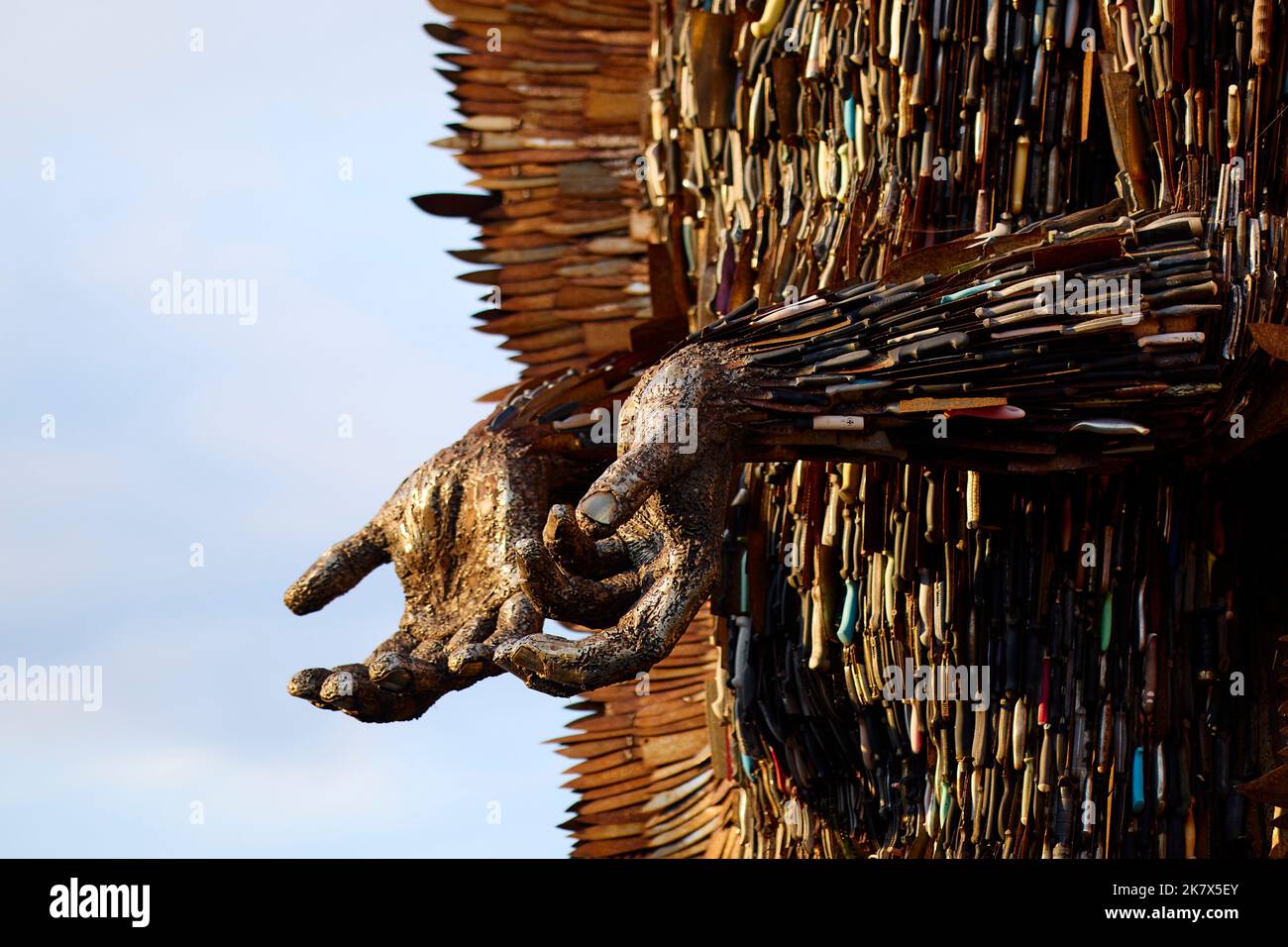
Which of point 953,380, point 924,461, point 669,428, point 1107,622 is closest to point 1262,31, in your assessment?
point 953,380

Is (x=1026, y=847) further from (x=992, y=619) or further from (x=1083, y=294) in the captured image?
(x=1083, y=294)

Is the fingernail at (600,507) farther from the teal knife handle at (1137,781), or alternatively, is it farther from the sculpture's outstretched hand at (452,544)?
the teal knife handle at (1137,781)

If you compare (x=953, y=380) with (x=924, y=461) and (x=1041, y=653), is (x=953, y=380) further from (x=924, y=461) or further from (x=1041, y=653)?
(x=1041, y=653)

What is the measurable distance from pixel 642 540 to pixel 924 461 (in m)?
0.68

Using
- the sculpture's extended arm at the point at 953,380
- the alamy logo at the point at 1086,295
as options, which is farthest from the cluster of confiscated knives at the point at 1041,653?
the alamy logo at the point at 1086,295

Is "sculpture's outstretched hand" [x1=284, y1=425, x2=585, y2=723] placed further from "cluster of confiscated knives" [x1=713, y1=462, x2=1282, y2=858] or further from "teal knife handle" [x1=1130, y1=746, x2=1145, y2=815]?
"teal knife handle" [x1=1130, y1=746, x2=1145, y2=815]

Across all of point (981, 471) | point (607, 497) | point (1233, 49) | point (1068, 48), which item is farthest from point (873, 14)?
point (607, 497)

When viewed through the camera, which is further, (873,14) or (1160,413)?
(873,14)

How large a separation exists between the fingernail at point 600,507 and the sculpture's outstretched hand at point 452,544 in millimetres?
637

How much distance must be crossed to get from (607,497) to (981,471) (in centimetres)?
100

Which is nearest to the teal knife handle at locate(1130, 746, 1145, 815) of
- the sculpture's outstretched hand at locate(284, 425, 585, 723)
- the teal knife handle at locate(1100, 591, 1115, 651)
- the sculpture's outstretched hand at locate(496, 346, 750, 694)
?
the teal knife handle at locate(1100, 591, 1115, 651)

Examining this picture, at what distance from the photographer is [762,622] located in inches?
238
